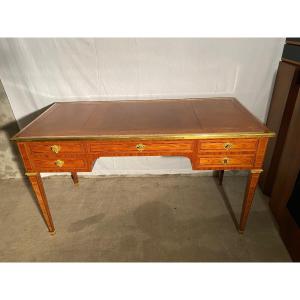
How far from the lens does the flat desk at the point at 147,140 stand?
1618 millimetres

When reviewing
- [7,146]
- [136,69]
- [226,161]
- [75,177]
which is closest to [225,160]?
[226,161]

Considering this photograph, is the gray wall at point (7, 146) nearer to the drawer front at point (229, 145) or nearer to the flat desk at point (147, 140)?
the flat desk at point (147, 140)

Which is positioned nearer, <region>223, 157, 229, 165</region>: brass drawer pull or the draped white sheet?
<region>223, 157, 229, 165</region>: brass drawer pull

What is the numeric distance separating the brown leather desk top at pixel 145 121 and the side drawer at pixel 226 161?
0.20 meters

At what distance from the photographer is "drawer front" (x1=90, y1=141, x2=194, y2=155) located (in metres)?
1.67

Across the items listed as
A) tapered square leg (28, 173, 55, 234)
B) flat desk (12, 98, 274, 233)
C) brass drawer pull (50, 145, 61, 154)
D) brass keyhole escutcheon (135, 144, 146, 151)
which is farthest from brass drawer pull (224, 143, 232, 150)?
tapered square leg (28, 173, 55, 234)

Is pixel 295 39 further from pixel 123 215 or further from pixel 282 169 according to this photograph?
pixel 123 215

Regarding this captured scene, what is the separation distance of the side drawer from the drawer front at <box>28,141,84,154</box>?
2.98 feet

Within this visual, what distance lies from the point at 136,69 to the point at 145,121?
0.72 metres

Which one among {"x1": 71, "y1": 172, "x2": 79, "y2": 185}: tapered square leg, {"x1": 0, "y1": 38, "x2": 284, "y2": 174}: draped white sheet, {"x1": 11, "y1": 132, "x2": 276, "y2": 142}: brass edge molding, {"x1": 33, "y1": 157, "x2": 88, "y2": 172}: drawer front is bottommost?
{"x1": 71, "y1": 172, "x2": 79, "y2": 185}: tapered square leg

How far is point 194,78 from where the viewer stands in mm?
2283

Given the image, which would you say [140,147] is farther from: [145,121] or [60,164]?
[60,164]

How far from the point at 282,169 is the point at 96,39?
6.78 ft

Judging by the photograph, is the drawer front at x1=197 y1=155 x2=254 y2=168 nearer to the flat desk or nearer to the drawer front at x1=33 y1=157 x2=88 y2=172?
the flat desk
